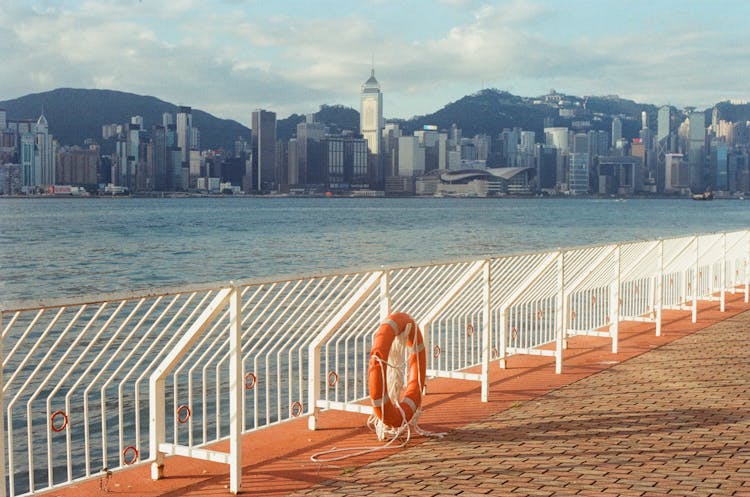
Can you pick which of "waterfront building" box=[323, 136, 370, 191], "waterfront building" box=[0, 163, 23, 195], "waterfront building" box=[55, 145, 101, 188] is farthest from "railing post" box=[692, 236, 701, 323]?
"waterfront building" box=[323, 136, 370, 191]

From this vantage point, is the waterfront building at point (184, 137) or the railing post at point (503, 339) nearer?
the railing post at point (503, 339)

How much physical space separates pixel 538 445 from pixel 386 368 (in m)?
1.14

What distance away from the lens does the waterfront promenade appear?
5.38 meters

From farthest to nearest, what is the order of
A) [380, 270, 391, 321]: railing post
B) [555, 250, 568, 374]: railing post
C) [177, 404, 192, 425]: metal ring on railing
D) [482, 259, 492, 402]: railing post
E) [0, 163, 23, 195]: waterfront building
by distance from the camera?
1. [0, 163, 23, 195]: waterfront building
2. [555, 250, 568, 374]: railing post
3. [482, 259, 492, 402]: railing post
4. [380, 270, 391, 321]: railing post
5. [177, 404, 192, 425]: metal ring on railing

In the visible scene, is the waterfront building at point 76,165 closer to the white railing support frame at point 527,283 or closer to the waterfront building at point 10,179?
the waterfront building at point 10,179

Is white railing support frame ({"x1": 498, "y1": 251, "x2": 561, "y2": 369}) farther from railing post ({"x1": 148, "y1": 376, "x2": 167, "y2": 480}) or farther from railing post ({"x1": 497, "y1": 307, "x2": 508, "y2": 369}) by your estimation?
railing post ({"x1": 148, "y1": 376, "x2": 167, "y2": 480})

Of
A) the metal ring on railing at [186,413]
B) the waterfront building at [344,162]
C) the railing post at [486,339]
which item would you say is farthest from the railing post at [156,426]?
the waterfront building at [344,162]

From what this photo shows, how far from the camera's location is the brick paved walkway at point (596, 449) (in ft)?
17.5

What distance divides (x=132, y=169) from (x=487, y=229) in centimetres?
10789

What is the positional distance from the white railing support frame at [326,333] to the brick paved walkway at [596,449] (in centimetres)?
90

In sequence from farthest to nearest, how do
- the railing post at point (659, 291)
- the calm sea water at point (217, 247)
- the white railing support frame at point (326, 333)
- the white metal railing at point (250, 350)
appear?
1. the calm sea water at point (217, 247)
2. the railing post at point (659, 291)
3. the white railing support frame at point (326, 333)
4. the white metal railing at point (250, 350)

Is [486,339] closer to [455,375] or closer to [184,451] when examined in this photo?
[455,375]

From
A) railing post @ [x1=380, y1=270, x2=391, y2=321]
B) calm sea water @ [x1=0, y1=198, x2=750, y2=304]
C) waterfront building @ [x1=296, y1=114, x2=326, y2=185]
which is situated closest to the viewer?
railing post @ [x1=380, y1=270, x2=391, y2=321]

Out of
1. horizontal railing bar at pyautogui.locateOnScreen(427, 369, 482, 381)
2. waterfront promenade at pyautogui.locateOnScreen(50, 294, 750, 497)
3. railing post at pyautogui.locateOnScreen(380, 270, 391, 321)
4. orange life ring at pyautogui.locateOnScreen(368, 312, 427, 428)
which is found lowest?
waterfront promenade at pyautogui.locateOnScreen(50, 294, 750, 497)
